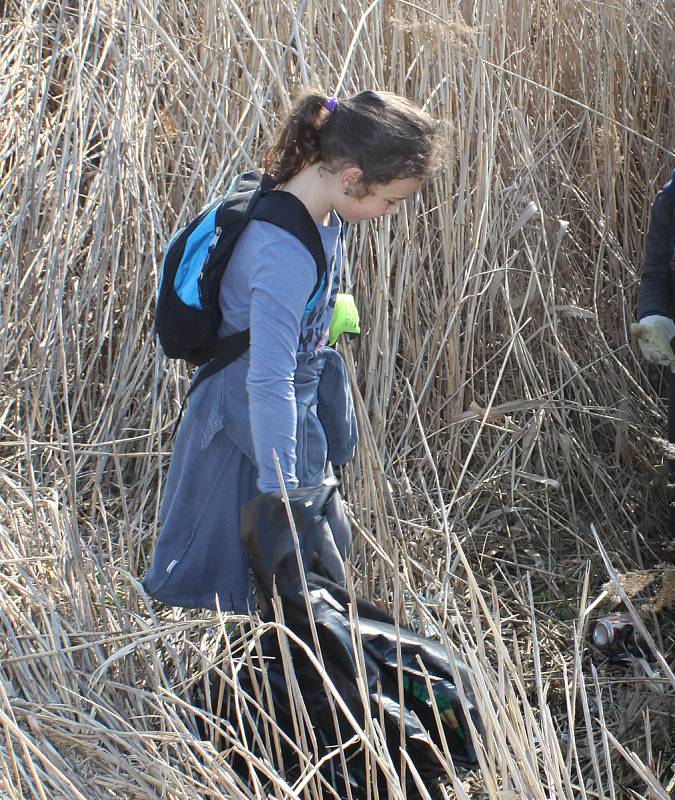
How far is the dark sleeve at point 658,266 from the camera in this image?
6.61 ft

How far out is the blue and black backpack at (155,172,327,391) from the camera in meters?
1.28

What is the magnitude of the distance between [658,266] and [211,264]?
1157 millimetres

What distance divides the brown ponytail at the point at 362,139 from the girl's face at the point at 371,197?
0.01m

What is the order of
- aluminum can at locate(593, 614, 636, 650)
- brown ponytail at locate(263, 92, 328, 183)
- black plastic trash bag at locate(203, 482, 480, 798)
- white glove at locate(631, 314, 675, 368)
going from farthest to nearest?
white glove at locate(631, 314, 675, 368)
aluminum can at locate(593, 614, 636, 650)
brown ponytail at locate(263, 92, 328, 183)
black plastic trash bag at locate(203, 482, 480, 798)

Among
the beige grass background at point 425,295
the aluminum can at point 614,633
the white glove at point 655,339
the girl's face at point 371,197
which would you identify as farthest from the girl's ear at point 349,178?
the aluminum can at point 614,633

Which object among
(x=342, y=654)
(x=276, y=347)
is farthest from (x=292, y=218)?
(x=342, y=654)

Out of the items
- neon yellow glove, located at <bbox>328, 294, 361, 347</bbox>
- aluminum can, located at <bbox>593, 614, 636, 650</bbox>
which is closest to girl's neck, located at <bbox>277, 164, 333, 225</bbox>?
neon yellow glove, located at <bbox>328, 294, 361, 347</bbox>

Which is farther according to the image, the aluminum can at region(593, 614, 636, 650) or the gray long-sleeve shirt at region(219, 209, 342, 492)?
the aluminum can at region(593, 614, 636, 650)

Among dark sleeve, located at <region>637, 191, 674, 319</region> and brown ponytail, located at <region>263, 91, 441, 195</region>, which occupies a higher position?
brown ponytail, located at <region>263, 91, 441, 195</region>

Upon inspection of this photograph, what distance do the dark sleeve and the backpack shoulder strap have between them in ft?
3.34

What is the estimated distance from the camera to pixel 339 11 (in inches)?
83.9

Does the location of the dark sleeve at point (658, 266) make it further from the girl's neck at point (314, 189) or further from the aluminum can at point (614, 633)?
the girl's neck at point (314, 189)

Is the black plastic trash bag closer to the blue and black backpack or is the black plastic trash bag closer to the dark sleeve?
the blue and black backpack

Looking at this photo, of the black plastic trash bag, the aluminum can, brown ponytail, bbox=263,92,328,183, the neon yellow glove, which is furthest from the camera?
the aluminum can
